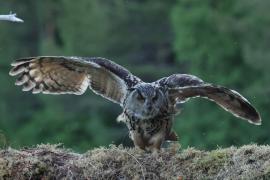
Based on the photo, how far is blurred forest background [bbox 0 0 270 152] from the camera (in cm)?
3666

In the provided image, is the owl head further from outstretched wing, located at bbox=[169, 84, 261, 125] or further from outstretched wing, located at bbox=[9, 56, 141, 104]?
outstretched wing, located at bbox=[9, 56, 141, 104]

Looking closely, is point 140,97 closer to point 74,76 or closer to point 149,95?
point 149,95

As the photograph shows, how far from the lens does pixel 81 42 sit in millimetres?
40594

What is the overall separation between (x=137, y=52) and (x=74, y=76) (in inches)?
1182

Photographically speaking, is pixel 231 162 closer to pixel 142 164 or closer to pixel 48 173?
pixel 142 164

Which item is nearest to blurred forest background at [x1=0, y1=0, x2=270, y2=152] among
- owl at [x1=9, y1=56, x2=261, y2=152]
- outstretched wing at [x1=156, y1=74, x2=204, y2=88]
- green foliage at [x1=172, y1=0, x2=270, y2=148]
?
green foliage at [x1=172, y1=0, x2=270, y2=148]

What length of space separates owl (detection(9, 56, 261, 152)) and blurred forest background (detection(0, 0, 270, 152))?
23.0 meters

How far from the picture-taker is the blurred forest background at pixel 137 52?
3666 cm

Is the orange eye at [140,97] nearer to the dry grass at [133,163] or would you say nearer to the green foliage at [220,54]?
the dry grass at [133,163]

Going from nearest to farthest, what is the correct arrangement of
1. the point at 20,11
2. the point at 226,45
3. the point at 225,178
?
the point at 225,178, the point at 226,45, the point at 20,11

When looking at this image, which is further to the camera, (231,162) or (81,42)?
(81,42)

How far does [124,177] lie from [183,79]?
1.37 metres

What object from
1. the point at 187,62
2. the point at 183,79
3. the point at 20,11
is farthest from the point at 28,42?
the point at 183,79

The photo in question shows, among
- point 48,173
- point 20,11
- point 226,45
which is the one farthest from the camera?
point 20,11
